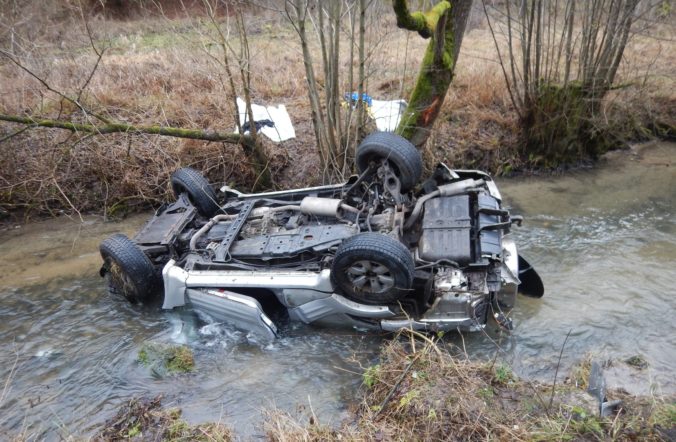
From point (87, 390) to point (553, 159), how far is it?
7235mm

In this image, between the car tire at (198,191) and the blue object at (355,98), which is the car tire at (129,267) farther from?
the blue object at (355,98)

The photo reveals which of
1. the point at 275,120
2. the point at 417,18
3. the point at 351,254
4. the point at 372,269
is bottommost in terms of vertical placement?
the point at 372,269

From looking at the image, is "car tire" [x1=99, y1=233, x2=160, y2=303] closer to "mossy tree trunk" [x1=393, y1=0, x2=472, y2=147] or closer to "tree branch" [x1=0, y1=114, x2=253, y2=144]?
"tree branch" [x1=0, y1=114, x2=253, y2=144]

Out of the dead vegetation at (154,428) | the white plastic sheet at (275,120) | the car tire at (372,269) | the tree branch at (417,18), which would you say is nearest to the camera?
the dead vegetation at (154,428)

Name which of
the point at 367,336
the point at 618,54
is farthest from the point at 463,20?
the point at 367,336

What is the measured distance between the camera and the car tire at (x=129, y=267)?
479 cm

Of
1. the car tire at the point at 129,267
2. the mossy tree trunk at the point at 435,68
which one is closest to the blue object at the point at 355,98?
the mossy tree trunk at the point at 435,68

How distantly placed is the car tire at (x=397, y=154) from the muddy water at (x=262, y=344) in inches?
63.9

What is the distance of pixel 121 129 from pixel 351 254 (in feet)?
12.9

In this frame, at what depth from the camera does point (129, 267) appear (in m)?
4.80

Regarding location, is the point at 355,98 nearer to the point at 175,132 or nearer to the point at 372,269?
the point at 175,132

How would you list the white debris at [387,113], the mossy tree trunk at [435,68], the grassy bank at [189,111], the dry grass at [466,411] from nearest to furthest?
the dry grass at [466,411] → the mossy tree trunk at [435,68] → the white debris at [387,113] → the grassy bank at [189,111]

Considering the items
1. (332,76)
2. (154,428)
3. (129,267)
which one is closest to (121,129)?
A: (129,267)

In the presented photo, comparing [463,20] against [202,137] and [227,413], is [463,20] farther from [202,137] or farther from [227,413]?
[227,413]
